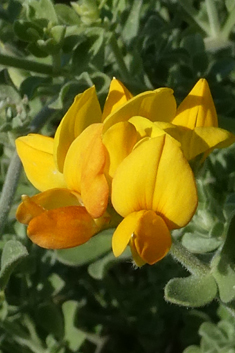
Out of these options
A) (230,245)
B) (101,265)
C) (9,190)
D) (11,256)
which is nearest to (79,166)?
(11,256)

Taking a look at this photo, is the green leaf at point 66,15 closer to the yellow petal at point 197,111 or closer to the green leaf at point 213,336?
the yellow petal at point 197,111

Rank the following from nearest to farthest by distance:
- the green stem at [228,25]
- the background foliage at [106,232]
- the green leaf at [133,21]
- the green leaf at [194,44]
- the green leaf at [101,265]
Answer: the background foliage at [106,232] < the green leaf at [101,265] < the green leaf at [194,44] < the green leaf at [133,21] < the green stem at [228,25]

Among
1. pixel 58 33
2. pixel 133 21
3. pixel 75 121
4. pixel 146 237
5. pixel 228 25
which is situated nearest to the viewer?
pixel 146 237

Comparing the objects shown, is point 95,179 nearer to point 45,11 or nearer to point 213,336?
point 45,11

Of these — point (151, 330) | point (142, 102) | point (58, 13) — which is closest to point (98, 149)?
point (142, 102)

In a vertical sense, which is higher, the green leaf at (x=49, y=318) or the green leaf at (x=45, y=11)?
the green leaf at (x=45, y=11)

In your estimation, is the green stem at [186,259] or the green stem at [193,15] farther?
the green stem at [193,15]

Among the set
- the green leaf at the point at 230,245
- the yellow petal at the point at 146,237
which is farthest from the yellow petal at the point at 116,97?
the green leaf at the point at 230,245

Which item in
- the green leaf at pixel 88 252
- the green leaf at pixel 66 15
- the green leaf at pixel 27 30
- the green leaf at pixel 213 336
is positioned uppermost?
the green leaf at pixel 27 30
